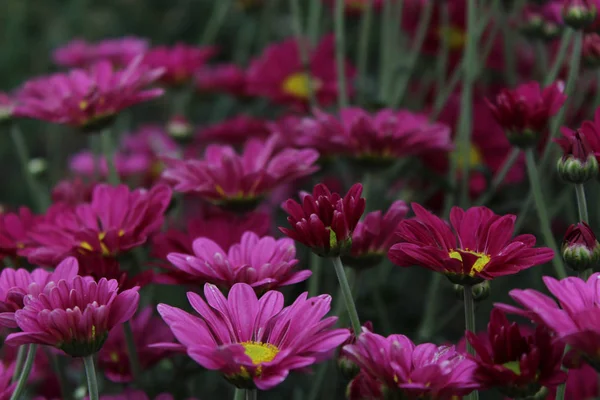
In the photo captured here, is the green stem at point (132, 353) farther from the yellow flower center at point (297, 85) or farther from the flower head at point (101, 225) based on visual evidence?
the yellow flower center at point (297, 85)

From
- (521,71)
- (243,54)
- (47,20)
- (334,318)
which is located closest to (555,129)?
(334,318)

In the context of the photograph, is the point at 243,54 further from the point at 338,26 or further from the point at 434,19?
the point at 338,26

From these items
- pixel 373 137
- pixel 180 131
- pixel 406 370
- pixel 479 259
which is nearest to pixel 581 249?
pixel 479 259

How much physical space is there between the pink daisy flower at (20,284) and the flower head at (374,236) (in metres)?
0.25

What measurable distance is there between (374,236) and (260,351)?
0.64ft

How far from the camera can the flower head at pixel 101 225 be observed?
730mm

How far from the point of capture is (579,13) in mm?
882

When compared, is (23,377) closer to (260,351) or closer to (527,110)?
(260,351)

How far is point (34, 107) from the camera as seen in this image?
0.95 metres

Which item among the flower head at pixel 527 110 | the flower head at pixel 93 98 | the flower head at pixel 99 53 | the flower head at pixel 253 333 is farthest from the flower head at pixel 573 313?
the flower head at pixel 99 53

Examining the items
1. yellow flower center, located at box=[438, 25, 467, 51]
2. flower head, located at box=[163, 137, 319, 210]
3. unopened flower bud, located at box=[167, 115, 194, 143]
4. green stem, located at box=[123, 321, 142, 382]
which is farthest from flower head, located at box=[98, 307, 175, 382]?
yellow flower center, located at box=[438, 25, 467, 51]

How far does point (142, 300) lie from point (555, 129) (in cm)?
55

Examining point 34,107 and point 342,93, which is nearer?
point 34,107

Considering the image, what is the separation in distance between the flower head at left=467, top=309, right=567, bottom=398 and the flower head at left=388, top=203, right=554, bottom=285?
4 cm
